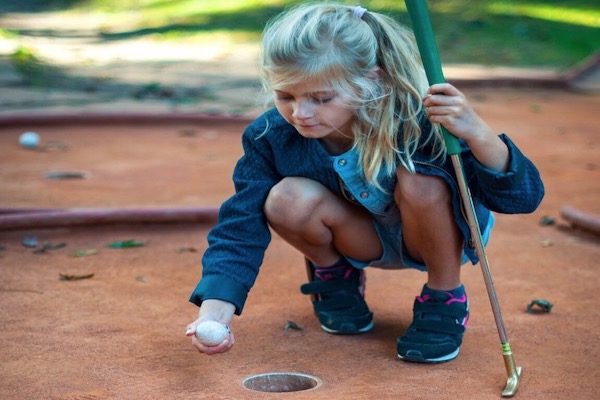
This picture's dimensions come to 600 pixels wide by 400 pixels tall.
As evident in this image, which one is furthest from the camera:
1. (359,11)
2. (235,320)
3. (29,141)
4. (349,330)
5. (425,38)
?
(29,141)

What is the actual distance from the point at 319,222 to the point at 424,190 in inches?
13.9

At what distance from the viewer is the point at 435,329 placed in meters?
2.88

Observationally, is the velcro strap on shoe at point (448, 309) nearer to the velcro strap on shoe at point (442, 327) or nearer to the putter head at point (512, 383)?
the velcro strap on shoe at point (442, 327)

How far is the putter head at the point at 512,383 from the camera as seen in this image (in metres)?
2.53

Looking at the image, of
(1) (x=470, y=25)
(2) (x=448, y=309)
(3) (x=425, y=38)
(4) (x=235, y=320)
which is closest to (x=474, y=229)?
(2) (x=448, y=309)

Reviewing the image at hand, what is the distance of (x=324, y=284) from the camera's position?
3.12 metres

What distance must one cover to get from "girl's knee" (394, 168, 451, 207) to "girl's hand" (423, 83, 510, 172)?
0.19 m

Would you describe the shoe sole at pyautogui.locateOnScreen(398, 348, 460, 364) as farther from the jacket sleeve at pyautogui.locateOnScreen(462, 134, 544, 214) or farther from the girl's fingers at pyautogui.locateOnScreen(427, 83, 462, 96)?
the girl's fingers at pyautogui.locateOnScreen(427, 83, 462, 96)

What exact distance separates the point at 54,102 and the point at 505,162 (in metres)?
6.46

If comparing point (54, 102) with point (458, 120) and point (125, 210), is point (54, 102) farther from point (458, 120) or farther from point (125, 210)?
point (458, 120)

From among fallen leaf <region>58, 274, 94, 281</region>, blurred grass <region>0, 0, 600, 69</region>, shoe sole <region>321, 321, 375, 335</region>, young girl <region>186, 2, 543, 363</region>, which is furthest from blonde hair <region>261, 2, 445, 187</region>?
blurred grass <region>0, 0, 600, 69</region>

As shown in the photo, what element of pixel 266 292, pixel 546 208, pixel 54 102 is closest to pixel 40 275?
pixel 266 292

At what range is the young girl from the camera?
2.62 m

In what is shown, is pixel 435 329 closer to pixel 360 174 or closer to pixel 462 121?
pixel 360 174
